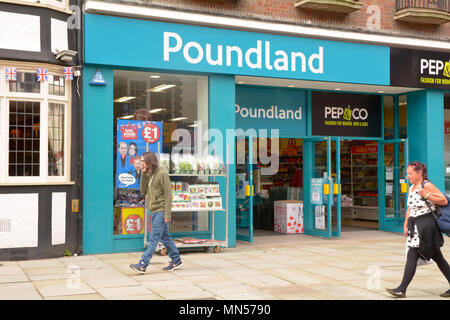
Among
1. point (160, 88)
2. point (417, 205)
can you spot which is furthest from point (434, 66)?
point (417, 205)

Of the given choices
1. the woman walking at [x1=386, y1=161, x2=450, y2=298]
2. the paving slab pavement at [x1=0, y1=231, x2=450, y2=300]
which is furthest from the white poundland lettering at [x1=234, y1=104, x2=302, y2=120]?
the woman walking at [x1=386, y1=161, x2=450, y2=298]

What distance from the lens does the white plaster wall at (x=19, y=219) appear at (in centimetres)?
946

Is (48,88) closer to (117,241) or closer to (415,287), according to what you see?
(117,241)

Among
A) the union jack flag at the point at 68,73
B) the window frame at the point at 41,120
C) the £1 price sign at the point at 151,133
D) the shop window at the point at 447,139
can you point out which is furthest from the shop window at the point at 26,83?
the shop window at the point at 447,139

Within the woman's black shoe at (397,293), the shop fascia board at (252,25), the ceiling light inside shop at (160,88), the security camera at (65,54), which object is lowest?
the woman's black shoe at (397,293)

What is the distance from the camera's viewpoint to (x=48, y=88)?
32.7 feet

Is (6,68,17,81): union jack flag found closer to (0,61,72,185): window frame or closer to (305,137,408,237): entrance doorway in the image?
(0,61,72,185): window frame

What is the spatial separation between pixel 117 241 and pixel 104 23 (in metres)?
4.08

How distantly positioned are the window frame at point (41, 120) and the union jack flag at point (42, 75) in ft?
0.33

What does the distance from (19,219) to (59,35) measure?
11.0 feet

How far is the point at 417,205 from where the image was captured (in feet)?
22.5

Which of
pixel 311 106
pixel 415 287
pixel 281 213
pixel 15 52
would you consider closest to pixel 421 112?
pixel 311 106

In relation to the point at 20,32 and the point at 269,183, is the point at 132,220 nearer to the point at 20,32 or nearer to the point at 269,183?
the point at 20,32

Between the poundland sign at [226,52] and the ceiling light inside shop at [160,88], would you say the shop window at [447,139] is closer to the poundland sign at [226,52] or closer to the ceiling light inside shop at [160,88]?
the poundland sign at [226,52]
